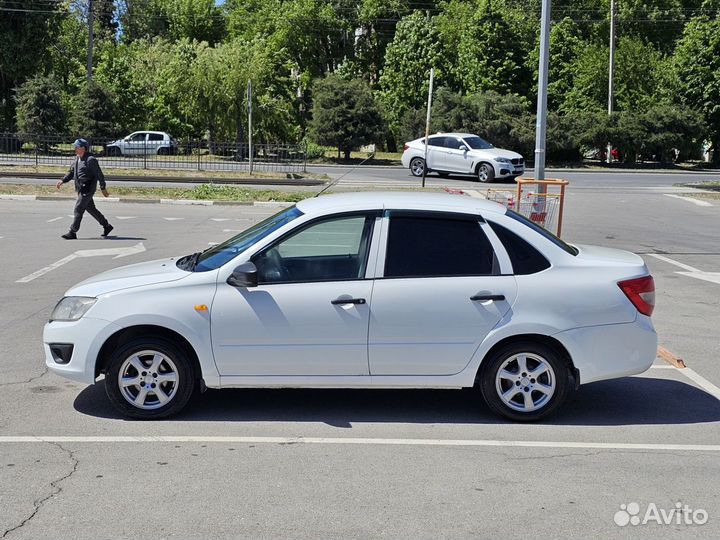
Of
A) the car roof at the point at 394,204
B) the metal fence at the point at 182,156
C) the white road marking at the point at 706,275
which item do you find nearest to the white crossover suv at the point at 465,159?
the metal fence at the point at 182,156

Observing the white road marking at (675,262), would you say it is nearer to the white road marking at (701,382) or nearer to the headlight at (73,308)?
the white road marking at (701,382)

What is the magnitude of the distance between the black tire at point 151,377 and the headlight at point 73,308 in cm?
39

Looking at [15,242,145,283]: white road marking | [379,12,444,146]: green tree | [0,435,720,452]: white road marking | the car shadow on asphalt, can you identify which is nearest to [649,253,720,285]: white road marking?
the car shadow on asphalt

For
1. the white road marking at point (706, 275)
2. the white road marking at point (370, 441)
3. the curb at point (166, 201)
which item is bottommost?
the white road marking at point (370, 441)

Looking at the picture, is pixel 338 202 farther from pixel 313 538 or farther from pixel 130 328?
pixel 313 538

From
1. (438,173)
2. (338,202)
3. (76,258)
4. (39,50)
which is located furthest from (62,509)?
(39,50)

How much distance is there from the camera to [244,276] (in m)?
6.66

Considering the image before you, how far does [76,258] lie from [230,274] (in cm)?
893

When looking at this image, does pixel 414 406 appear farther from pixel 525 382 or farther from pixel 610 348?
pixel 610 348

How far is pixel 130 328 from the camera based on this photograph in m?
6.81

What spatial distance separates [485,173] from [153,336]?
28.3 meters

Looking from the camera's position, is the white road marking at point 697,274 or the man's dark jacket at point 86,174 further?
the man's dark jacket at point 86,174

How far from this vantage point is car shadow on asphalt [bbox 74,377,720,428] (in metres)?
7.08

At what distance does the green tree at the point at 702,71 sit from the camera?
50.1 meters
